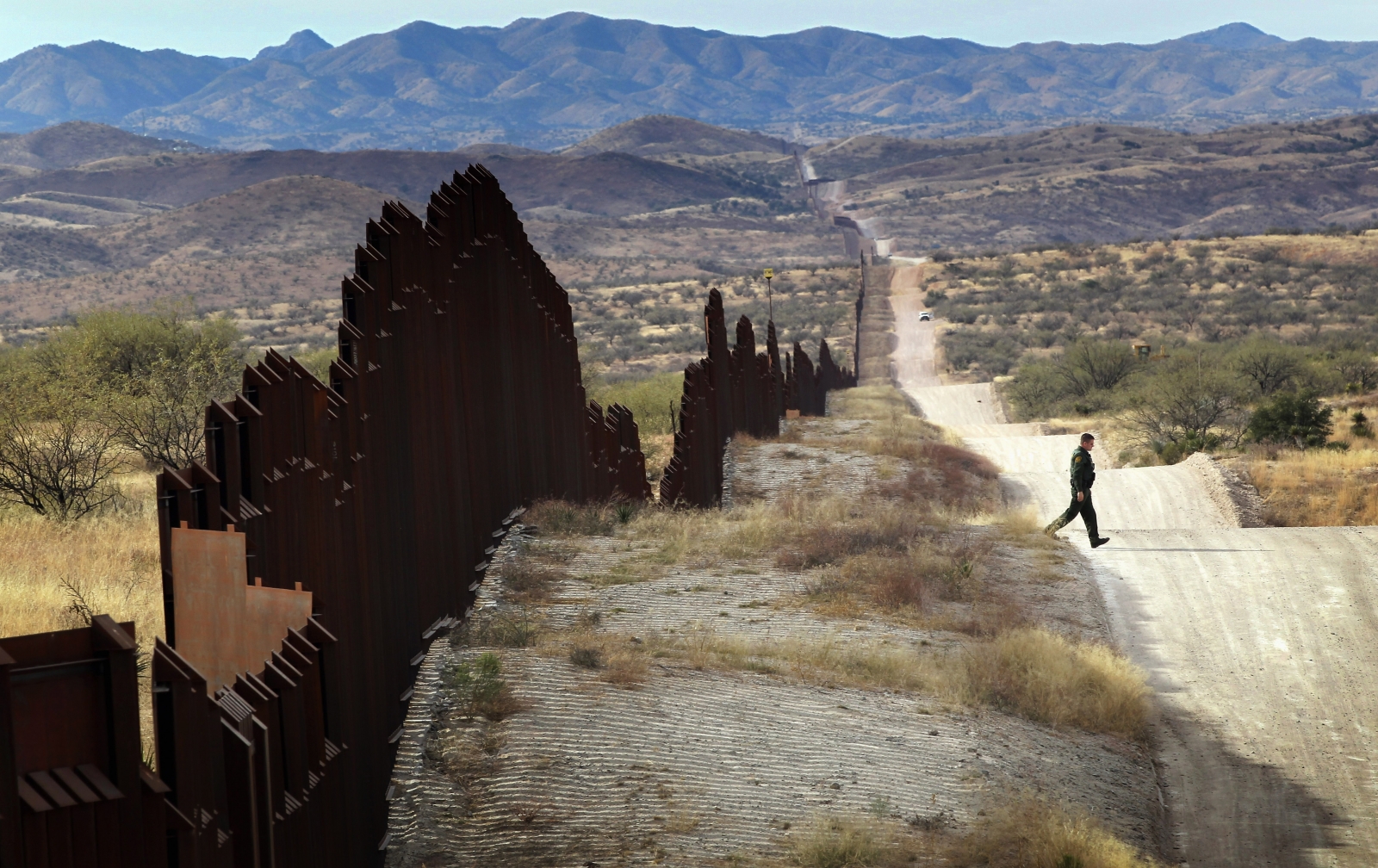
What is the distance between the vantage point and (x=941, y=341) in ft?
186

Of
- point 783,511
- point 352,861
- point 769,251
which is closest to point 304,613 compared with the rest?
point 352,861

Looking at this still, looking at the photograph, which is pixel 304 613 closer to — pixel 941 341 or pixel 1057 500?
pixel 1057 500

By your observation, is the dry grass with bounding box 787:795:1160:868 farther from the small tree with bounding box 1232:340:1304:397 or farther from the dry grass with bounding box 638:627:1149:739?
the small tree with bounding box 1232:340:1304:397

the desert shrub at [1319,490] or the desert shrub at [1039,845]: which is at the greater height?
the desert shrub at [1039,845]

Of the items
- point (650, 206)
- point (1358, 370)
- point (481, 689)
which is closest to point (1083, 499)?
point (481, 689)

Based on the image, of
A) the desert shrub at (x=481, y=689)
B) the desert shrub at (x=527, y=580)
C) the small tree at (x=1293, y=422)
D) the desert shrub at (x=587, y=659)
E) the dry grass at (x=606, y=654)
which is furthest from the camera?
the small tree at (x=1293, y=422)

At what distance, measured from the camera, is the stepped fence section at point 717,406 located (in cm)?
1770

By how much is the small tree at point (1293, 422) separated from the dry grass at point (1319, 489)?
2969mm

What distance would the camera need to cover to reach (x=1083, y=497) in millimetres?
15383

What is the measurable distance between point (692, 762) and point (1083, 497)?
9386 millimetres

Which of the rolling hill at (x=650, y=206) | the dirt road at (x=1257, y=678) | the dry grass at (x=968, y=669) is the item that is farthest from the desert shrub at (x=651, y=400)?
the rolling hill at (x=650, y=206)

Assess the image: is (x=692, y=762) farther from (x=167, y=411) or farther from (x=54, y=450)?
(x=167, y=411)

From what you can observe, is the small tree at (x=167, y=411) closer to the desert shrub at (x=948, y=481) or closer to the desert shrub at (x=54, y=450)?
the desert shrub at (x=54, y=450)

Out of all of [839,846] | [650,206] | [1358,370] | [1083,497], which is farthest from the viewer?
[650,206]
